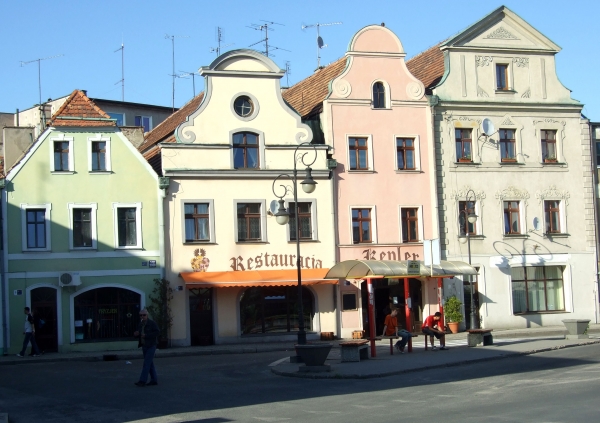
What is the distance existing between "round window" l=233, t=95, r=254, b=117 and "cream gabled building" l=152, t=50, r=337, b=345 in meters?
0.04

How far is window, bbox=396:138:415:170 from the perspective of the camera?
39844mm

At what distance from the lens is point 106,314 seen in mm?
35438

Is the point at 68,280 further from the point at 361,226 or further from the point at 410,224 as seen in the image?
the point at 410,224

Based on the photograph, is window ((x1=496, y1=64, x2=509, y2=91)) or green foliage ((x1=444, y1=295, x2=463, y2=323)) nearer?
green foliage ((x1=444, y1=295, x2=463, y2=323))

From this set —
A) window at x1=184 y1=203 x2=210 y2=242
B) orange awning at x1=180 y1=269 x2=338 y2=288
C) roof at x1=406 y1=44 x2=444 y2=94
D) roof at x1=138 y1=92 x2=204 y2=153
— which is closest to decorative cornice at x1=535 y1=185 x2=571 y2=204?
roof at x1=406 y1=44 x2=444 y2=94

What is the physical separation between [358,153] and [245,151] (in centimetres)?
515

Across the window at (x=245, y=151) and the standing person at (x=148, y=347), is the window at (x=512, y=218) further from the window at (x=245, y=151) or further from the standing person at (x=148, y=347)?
the standing person at (x=148, y=347)

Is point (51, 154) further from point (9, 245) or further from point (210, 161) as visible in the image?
point (210, 161)

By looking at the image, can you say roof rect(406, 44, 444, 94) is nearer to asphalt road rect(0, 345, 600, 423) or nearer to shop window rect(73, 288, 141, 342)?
shop window rect(73, 288, 141, 342)

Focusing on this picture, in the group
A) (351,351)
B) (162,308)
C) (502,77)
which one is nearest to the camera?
(351,351)

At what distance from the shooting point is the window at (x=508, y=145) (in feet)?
136

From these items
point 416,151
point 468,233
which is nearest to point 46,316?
point 416,151

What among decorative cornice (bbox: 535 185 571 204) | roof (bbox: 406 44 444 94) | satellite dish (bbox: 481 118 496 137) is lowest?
decorative cornice (bbox: 535 185 571 204)

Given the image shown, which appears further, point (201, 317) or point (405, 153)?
point (405, 153)
